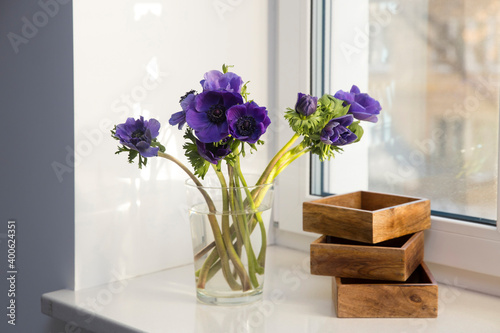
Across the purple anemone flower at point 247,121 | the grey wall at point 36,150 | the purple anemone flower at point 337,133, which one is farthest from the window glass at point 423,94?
the grey wall at point 36,150

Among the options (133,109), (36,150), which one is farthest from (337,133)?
(36,150)

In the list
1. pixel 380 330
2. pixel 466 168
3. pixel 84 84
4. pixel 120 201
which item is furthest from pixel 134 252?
pixel 466 168

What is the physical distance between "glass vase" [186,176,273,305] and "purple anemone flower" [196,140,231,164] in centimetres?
9

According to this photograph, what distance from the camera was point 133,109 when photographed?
40.5 inches

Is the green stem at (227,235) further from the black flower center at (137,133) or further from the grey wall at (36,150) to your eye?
the grey wall at (36,150)

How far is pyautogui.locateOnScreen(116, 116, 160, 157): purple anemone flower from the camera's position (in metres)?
0.81

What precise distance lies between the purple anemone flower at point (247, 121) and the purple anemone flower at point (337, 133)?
87mm

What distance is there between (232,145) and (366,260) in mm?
267

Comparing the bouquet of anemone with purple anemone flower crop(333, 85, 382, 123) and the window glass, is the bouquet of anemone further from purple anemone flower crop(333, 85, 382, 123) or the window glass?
the window glass

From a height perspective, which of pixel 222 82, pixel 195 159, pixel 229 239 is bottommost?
pixel 229 239

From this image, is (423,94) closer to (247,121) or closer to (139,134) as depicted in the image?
(247,121)

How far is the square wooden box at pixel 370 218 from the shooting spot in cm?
89

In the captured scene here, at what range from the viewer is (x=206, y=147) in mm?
801

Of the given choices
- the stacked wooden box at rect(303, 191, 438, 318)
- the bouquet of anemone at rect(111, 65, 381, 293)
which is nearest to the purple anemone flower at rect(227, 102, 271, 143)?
the bouquet of anemone at rect(111, 65, 381, 293)
